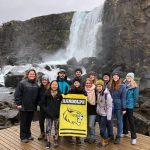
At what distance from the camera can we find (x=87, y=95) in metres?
8.02

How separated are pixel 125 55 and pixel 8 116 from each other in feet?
62.1

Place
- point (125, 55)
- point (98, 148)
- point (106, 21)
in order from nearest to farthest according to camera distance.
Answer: point (98, 148) → point (125, 55) → point (106, 21)

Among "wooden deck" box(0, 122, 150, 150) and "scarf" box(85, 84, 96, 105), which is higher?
"scarf" box(85, 84, 96, 105)

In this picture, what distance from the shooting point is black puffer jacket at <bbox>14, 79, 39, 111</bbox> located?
8.15 metres

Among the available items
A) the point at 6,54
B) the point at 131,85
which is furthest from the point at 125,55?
the point at 6,54

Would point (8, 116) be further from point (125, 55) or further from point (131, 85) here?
point (125, 55)

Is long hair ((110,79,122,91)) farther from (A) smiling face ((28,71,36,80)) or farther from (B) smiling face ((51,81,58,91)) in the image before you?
(A) smiling face ((28,71,36,80))

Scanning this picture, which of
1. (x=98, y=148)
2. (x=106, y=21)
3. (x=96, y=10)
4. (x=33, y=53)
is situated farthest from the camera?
(x=33, y=53)

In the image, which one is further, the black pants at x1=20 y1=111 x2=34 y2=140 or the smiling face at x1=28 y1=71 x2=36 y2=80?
the black pants at x1=20 y1=111 x2=34 y2=140

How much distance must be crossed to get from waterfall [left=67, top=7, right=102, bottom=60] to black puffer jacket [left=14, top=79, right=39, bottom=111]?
27925 millimetres

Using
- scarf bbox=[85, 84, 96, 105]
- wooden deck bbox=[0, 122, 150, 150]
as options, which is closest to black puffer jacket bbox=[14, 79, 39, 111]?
wooden deck bbox=[0, 122, 150, 150]

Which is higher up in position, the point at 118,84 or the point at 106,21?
the point at 106,21

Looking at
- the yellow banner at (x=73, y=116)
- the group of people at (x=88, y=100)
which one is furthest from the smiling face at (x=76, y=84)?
the yellow banner at (x=73, y=116)

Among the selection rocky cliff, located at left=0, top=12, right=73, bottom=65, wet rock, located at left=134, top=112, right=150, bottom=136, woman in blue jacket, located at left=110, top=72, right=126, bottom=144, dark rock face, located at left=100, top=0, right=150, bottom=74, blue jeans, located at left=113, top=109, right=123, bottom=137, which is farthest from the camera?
rocky cliff, located at left=0, top=12, right=73, bottom=65
